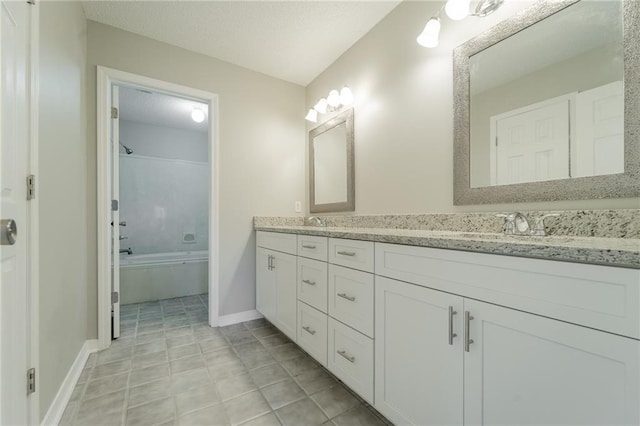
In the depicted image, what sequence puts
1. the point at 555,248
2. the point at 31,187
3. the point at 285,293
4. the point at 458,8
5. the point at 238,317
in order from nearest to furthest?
the point at 555,248
the point at 31,187
the point at 458,8
the point at 285,293
the point at 238,317

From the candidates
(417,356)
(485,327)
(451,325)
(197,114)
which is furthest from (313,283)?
(197,114)

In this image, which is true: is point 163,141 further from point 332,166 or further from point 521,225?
point 521,225

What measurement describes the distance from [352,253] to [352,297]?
22cm

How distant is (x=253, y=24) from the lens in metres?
1.93

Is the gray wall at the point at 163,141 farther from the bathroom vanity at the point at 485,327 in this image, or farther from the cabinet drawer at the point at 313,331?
the bathroom vanity at the point at 485,327

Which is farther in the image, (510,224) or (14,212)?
(510,224)

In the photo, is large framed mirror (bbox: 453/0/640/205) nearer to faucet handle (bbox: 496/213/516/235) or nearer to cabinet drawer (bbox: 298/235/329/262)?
faucet handle (bbox: 496/213/516/235)

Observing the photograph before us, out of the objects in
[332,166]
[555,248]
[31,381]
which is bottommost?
[31,381]

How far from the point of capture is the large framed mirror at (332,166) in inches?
85.7

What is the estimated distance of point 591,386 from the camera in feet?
2.02

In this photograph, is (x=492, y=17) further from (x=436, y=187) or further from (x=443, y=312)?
(x=443, y=312)

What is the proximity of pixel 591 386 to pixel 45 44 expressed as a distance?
2301mm

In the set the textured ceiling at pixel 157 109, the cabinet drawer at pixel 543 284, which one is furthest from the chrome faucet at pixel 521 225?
the textured ceiling at pixel 157 109

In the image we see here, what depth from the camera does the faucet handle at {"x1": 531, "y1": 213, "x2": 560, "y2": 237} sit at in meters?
1.05
